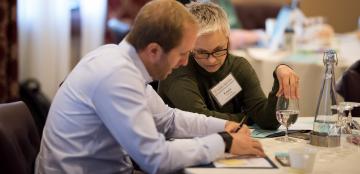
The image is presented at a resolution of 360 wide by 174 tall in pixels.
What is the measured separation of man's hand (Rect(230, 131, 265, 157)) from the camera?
1621 millimetres

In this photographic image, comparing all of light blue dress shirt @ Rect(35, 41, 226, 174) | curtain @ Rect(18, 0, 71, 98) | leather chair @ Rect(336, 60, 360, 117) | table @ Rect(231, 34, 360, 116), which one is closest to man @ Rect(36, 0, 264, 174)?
light blue dress shirt @ Rect(35, 41, 226, 174)

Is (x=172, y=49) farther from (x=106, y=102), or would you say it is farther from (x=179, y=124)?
(x=179, y=124)

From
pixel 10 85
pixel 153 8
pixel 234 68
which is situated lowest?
pixel 10 85

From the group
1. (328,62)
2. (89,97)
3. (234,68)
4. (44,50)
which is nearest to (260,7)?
(44,50)

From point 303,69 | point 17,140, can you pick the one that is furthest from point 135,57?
point 303,69

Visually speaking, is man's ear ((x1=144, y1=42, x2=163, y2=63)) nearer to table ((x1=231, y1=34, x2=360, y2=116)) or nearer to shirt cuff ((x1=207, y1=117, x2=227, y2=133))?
shirt cuff ((x1=207, y1=117, x2=227, y2=133))

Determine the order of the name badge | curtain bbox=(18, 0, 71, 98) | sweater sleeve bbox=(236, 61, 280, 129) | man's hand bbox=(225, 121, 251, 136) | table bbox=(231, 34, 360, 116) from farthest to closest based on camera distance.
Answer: curtain bbox=(18, 0, 71, 98) → table bbox=(231, 34, 360, 116) → the name badge → sweater sleeve bbox=(236, 61, 280, 129) → man's hand bbox=(225, 121, 251, 136)

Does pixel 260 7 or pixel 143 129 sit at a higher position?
pixel 260 7

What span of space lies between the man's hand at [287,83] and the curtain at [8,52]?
7.91ft

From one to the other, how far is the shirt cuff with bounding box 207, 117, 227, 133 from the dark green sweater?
0.20 meters

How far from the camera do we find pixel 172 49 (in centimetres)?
165

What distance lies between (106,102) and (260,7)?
4.53 m

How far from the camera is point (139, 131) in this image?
4.93 ft

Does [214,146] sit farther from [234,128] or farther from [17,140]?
[17,140]
